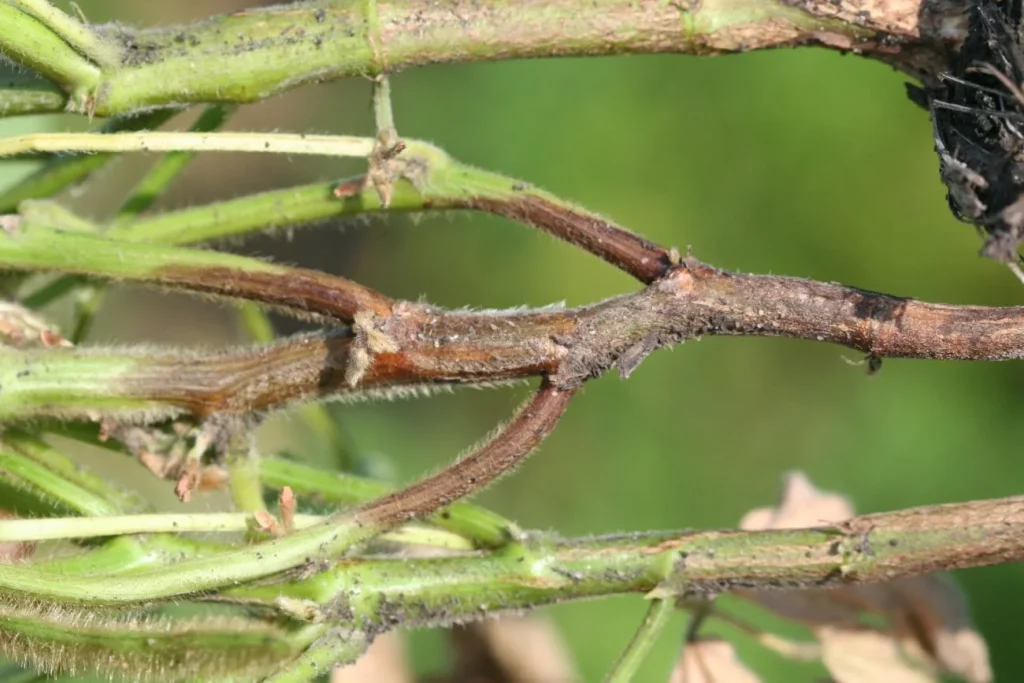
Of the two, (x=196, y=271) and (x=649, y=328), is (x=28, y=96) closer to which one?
(x=196, y=271)

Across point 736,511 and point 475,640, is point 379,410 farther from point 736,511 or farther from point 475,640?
point 475,640

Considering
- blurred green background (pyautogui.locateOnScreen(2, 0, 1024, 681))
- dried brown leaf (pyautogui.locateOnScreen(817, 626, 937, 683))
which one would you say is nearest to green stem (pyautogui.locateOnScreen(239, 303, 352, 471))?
dried brown leaf (pyautogui.locateOnScreen(817, 626, 937, 683))

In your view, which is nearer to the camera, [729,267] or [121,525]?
[121,525]

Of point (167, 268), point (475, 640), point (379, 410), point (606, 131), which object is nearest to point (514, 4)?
point (167, 268)

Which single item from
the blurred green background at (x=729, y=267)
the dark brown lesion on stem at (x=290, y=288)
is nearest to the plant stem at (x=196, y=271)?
the dark brown lesion on stem at (x=290, y=288)

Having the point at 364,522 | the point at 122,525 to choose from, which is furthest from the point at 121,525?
the point at 364,522

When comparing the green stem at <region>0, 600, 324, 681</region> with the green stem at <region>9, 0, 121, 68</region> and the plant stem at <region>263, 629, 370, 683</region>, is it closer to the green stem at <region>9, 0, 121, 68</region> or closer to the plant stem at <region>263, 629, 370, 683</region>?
the plant stem at <region>263, 629, 370, 683</region>
